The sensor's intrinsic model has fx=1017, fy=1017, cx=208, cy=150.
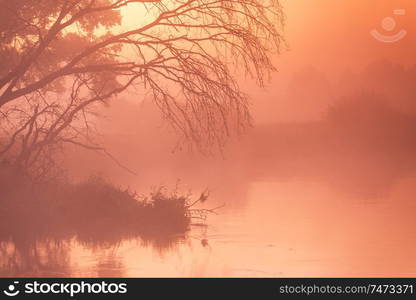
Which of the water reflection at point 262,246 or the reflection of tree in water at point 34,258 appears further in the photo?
the reflection of tree in water at point 34,258

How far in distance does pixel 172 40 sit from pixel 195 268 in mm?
5594

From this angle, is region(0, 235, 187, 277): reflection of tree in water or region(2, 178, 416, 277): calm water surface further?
region(0, 235, 187, 277): reflection of tree in water

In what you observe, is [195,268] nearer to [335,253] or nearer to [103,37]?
[335,253]

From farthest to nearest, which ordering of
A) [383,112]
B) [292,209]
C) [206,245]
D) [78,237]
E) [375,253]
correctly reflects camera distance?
1. [383,112]
2. [292,209]
3. [78,237]
4. [206,245]
5. [375,253]

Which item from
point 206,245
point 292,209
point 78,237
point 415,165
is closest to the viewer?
point 206,245

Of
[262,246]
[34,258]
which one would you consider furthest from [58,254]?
[262,246]

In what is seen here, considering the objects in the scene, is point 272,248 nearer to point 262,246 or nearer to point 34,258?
point 262,246

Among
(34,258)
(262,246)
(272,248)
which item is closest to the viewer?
(34,258)

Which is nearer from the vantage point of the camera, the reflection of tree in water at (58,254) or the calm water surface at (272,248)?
the calm water surface at (272,248)

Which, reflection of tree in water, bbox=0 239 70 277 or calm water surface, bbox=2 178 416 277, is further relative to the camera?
reflection of tree in water, bbox=0 239 70 277

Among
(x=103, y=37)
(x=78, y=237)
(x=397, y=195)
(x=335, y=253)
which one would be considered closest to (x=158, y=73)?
(x=78, y=237)

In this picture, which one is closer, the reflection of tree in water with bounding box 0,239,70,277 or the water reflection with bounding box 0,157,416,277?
the water reflection with bounding box 0,157,416,277

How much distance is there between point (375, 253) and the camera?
15414mm

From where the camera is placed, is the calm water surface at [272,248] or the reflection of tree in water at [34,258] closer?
the calm water surface at [272,248]
